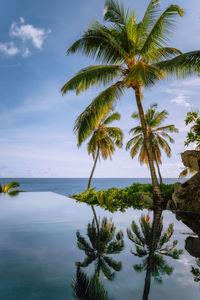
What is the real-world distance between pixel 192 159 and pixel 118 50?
16.8ft

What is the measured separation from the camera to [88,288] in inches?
58.8

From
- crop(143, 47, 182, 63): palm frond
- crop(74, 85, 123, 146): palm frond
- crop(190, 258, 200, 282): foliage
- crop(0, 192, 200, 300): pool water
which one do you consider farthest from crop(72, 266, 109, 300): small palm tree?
crop(143, 47, 182, 63): palm frond

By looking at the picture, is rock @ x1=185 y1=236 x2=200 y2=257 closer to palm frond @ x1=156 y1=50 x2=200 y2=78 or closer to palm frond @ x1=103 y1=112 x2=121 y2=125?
palm frond @ x1=156 y1=50 x2=200 y2=78

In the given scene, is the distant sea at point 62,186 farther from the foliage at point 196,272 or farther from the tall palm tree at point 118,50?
the foliage at point 196,272

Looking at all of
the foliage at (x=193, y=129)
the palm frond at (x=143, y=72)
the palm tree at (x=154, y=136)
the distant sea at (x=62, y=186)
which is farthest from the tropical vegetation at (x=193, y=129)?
the distant sea at (x=62, y=186)

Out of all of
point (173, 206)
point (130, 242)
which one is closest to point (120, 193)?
point (173, 206)

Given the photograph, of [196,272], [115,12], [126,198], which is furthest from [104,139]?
[196,272]

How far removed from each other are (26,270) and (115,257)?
97 centimetres

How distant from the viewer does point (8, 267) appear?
6.08 ft

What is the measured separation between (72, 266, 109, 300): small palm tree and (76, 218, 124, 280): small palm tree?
125 millimetres

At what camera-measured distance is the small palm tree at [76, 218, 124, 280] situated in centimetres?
187

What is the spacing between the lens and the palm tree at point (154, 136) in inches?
558

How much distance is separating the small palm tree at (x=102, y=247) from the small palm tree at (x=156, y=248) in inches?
8.7

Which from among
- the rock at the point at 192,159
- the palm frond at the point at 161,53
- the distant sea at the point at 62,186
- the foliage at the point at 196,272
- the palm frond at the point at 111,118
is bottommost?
the distant sea at the point at 62,186
